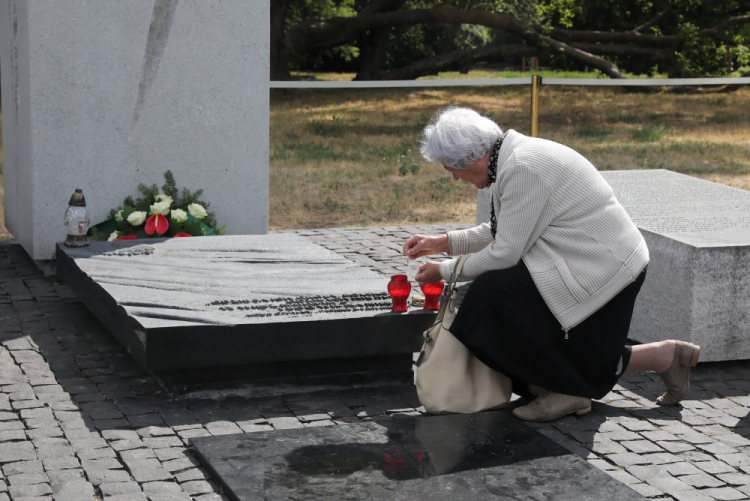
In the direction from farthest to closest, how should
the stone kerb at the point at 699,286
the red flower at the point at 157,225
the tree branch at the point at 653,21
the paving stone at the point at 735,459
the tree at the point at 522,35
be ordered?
the tree branch at the point at 653,21
the tree at the point at 522,35
the red flower at the point at 157,225
the stone kerb at the point at 699,286
the paving stone at the point at 735,459

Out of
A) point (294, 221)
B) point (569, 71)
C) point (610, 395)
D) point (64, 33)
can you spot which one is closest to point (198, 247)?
point (64, 33)

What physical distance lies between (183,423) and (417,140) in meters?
5.04

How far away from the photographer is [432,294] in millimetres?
4898

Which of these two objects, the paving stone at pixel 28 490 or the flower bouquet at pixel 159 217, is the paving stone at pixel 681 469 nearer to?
the paving stone at pixel 28 490

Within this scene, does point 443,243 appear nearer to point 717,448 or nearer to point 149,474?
point 717,448

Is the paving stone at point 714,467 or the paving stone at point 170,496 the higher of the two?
the paving stone at point 170,496

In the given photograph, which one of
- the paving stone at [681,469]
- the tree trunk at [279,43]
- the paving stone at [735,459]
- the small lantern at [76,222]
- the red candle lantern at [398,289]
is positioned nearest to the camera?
the paving stone at [681,469]

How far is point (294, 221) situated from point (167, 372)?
557 centimetres

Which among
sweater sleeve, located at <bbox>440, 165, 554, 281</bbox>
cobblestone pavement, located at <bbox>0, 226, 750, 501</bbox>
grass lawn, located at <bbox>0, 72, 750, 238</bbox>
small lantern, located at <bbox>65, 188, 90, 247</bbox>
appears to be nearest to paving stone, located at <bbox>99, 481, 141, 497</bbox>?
cobblestone pavement, located at <bbox>0, 226, 750, 501</bbox>

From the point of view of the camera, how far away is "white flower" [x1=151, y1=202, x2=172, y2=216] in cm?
696

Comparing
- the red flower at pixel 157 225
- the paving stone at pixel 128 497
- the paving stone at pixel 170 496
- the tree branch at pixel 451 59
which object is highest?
the tree branch at pixel 451 59

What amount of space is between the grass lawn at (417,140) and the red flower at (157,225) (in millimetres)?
2447

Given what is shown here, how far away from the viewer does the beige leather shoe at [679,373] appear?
4629 millimetres

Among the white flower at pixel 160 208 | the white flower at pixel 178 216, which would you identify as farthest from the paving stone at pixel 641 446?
the white flower at pixel 160 208
